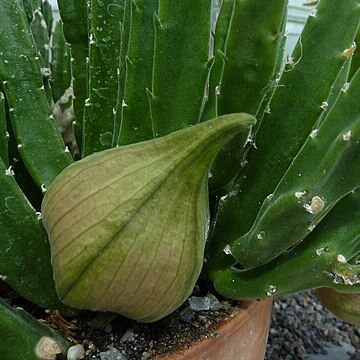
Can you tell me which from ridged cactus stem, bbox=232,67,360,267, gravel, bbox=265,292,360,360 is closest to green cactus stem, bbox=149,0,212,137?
ridged cactus stem, bbox=232,67,360,267

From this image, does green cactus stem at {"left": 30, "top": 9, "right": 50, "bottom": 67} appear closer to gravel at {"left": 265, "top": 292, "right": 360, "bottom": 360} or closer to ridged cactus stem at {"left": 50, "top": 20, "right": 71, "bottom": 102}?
ridged cactus stem at {"left": 50, "top": 20, "right": 71, "bottom": 102}

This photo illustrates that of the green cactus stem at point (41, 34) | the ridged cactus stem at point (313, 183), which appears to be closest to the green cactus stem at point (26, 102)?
the green cactus stem at point (41, 34)

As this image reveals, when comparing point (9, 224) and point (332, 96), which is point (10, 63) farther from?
point (332, 96)

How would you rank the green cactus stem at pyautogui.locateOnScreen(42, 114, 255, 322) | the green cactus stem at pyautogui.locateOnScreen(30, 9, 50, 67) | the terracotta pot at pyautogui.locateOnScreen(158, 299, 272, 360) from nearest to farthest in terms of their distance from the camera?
the green cactus stem at pyautogui.locateOnScreen(42, 114, 255, 322) < the terracotta pot at pyautogui.locateOnScreen(158, 299, 272, 360) < the green cactus stem at pyautogui.locateOnScreen(30, 9, 50, 67)

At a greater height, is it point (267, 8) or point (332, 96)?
point (267, 8)

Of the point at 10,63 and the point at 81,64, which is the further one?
the point at 81,64

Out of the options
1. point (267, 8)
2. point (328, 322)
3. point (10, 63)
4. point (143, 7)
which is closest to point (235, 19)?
point (267, 8)

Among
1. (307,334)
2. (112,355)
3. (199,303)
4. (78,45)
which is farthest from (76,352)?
(307,334)
